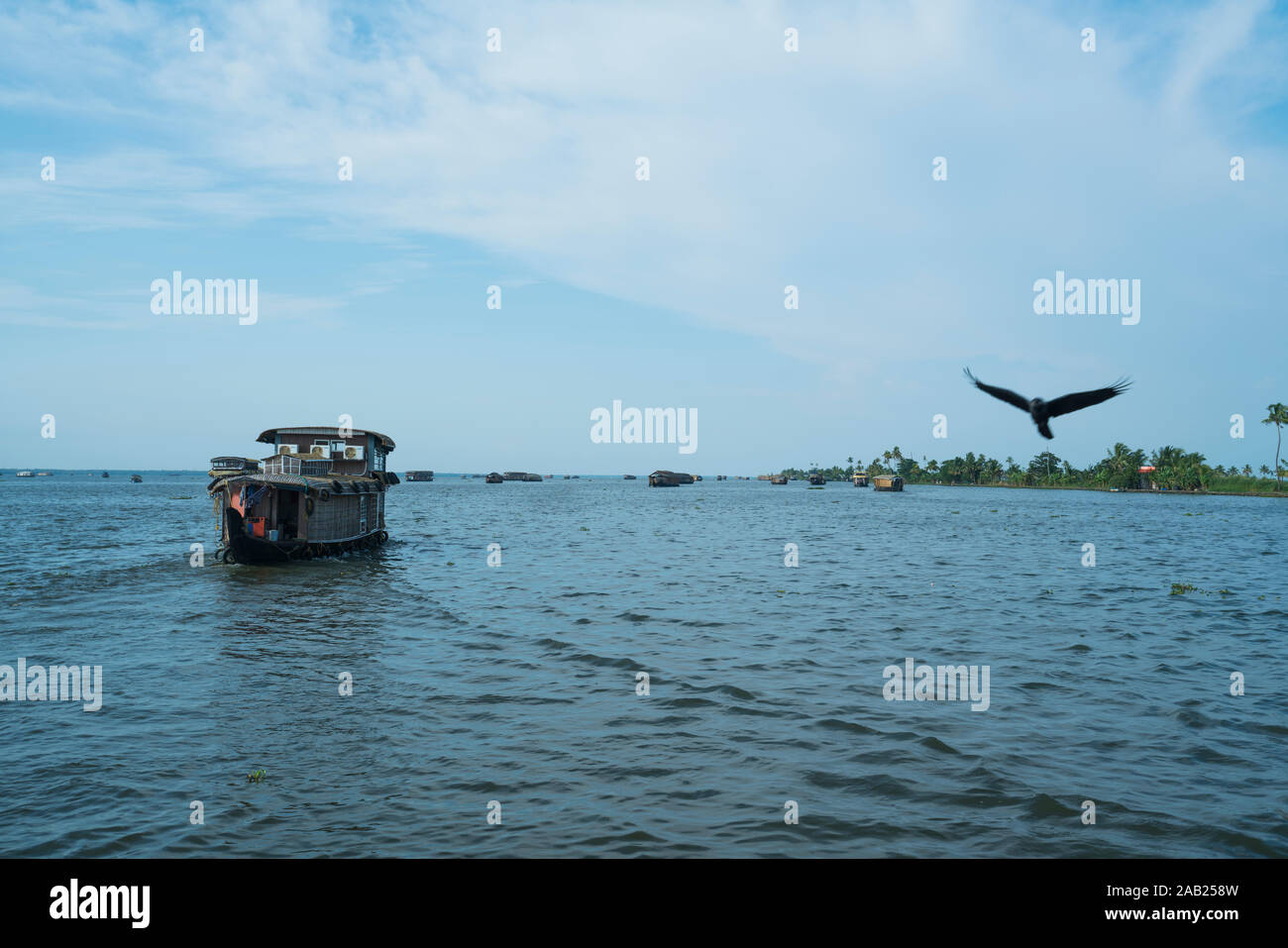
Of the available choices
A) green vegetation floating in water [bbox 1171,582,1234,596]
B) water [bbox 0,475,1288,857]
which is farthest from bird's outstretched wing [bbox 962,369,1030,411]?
green vegetation floating in water [bbox 1171,582,1234,596]

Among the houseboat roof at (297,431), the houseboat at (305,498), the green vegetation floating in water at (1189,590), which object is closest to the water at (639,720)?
the green vegetation floating in water at (1189,590)

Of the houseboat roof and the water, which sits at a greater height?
the houseboat roof

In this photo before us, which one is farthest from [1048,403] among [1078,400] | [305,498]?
[305,498]

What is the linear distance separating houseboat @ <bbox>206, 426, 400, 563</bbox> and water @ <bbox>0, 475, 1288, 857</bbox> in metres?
3.72

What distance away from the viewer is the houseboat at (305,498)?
34.6m

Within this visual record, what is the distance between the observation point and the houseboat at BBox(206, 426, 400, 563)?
3456 cm

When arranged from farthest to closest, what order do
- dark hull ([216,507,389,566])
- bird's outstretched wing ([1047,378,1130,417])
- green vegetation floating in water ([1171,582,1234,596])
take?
dark hull ([216,507,389,566]) → green vegetation floating in water ([1171,582,1234,596]) → bird's outstretched wing ([1047,378,1130,417])

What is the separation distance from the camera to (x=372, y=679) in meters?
16.3

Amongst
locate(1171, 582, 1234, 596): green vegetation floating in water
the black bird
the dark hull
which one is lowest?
locate(1171, 582, 1234, 596): green vegetation floating in water

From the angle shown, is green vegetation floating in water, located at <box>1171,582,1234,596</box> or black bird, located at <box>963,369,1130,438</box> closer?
black bird, located at <box>963,369,1130,438</box>

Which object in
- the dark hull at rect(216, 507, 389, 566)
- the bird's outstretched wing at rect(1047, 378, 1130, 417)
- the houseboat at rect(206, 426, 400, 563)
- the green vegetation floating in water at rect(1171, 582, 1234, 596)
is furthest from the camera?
the houseboat at rect(206, 426, 400, 563)

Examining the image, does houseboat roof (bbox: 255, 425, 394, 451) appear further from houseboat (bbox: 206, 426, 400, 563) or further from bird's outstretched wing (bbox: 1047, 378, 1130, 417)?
bird's outstretched wing (bbox: 1047, 378, 1130, 417)
